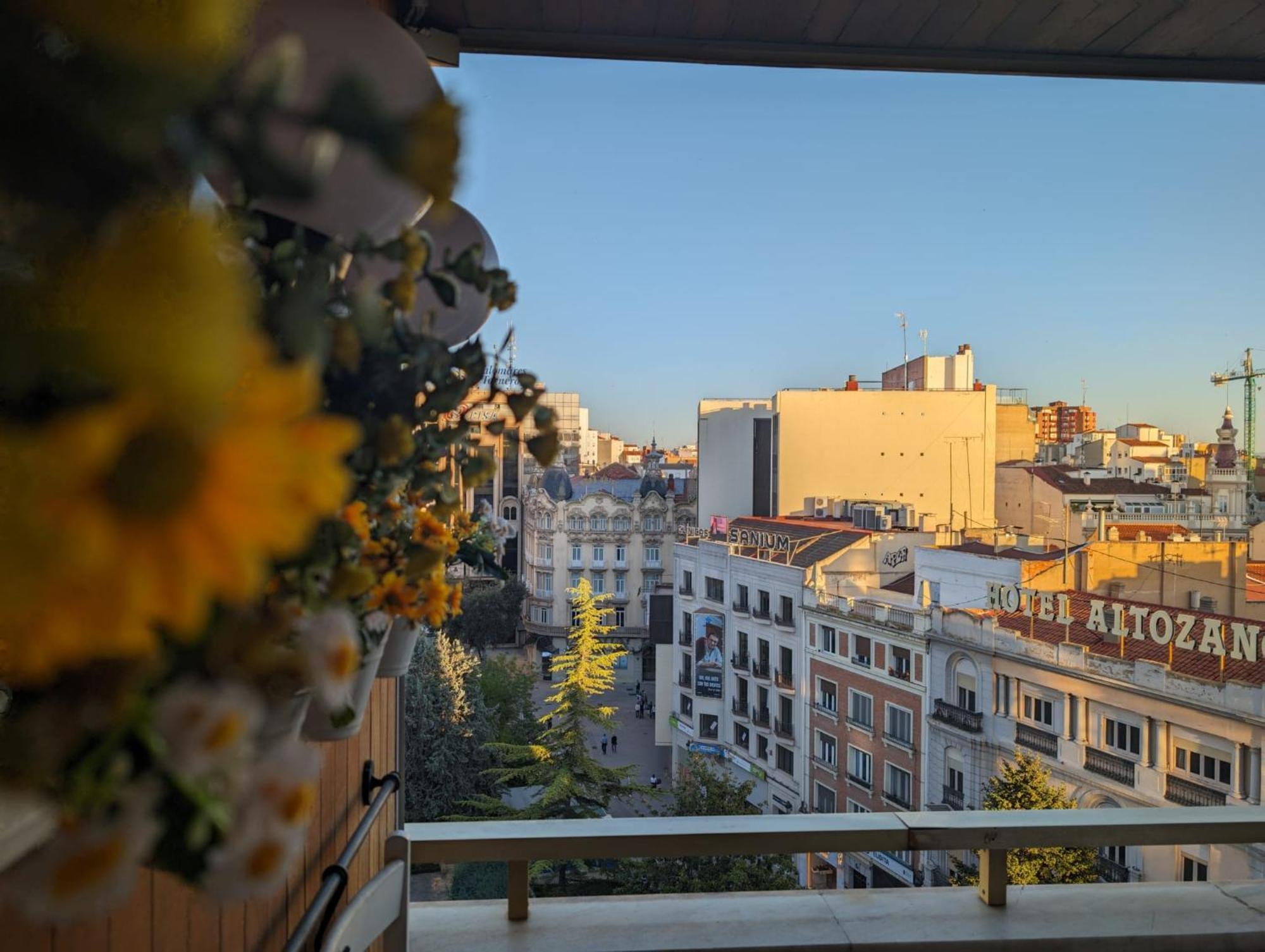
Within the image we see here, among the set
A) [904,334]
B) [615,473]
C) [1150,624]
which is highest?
[904,334]

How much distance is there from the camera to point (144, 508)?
13 cm

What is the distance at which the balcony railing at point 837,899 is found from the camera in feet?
4.37

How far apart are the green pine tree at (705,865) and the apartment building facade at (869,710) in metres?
0.98

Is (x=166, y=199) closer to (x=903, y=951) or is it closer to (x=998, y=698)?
(x=903, y=951)

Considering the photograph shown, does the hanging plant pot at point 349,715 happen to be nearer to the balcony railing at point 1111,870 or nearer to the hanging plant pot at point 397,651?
the hanging plant pot at point 397,651

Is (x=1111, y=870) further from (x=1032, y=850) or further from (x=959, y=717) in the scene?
(x=959, y=717)

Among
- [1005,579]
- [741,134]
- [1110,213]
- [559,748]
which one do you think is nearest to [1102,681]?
[1005,579]

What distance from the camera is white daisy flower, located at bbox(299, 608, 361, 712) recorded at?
0.23m

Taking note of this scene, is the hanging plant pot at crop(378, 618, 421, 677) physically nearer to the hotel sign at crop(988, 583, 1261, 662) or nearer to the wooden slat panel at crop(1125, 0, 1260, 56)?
the wooden slat panel at crop(1125, 0, 1260, 56)

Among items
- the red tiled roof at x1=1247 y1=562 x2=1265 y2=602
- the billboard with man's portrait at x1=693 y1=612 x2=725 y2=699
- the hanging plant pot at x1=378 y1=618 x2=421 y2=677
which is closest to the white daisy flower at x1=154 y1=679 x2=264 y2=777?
the hanging plant pot at x1=378 y1=618 x2=421 y2=677

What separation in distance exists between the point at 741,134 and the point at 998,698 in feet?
11.9

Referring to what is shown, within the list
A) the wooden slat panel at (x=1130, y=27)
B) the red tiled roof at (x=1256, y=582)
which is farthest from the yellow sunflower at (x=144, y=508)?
the red tiled roof at (x=1256, y=582)

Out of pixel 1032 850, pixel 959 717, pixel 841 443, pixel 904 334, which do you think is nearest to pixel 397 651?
pixel 1032 850

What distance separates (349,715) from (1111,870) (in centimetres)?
312
